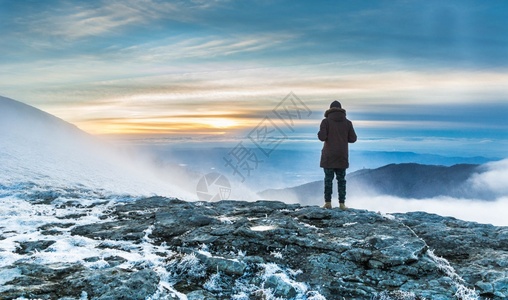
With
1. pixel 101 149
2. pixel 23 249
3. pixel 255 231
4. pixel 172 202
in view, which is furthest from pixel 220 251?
pixel 101 149

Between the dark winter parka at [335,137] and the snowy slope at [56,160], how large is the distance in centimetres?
1560

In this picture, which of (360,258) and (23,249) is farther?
(23,249)

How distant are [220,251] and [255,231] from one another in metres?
1.69

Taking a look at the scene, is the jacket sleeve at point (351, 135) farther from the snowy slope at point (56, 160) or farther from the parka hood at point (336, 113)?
the snowy slope at point (56, 160)

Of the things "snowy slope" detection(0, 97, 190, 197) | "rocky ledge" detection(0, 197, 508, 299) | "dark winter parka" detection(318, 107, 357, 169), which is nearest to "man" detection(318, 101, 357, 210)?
"dark winter parka" detection(318, 107, 357, 169)

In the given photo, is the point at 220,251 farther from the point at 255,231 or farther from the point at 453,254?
the point at 453,254

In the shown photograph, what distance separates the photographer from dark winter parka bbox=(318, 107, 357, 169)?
19.5 metres

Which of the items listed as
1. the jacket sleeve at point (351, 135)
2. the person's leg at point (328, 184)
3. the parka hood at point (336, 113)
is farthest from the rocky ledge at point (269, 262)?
the parka hood at point (336, 113)

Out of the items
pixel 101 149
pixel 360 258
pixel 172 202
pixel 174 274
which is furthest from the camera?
pixel 101 149

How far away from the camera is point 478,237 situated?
1593 centimetres

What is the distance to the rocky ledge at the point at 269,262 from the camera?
1044cm

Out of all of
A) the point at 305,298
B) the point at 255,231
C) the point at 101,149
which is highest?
the point at 101,149

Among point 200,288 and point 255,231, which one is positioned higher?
point 255,231

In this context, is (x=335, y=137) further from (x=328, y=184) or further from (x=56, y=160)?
(x=56, y=160)
